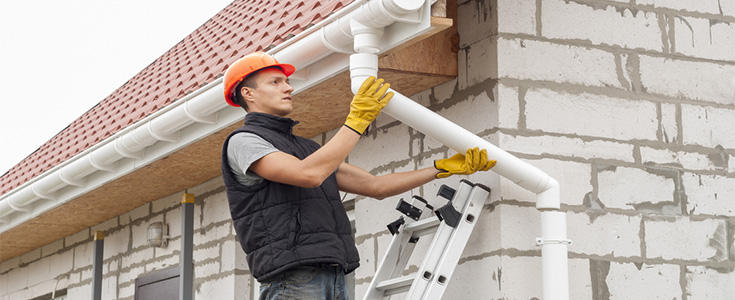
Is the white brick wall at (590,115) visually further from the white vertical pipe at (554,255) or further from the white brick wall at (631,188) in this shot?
the white vertical pipe at (554,255)

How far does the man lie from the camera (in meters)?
3.73

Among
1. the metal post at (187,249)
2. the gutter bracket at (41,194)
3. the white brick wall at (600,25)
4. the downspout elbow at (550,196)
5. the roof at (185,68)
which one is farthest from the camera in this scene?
the gutter bracket at (41,194)

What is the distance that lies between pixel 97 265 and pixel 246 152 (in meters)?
5.13

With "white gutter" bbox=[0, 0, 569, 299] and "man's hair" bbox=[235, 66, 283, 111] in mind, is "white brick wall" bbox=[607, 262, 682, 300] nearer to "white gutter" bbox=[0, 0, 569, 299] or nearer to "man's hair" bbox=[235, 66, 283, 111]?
"white gutter" bbox=[0, 0, 569, 299]

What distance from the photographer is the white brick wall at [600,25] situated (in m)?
4.88

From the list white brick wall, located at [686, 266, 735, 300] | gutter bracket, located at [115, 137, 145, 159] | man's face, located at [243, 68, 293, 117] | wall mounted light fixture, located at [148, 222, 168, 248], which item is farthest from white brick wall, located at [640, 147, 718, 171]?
wall mounted light fixture, located at [148, 222, 168, 248]

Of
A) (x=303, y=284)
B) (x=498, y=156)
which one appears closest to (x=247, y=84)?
(x=303, y=284)

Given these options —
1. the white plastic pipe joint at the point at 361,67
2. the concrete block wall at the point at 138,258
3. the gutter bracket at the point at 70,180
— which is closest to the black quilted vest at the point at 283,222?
the white plastic pipe joint at the point at 361,67

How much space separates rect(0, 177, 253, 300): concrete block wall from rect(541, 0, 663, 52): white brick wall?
2.85 meters

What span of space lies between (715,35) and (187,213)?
383 cm

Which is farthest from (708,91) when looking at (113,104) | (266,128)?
(113,104)

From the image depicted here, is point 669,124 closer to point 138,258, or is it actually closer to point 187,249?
point 187,249

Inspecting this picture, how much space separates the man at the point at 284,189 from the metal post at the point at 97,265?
477cm

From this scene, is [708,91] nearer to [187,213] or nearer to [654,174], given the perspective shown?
[654,174]
